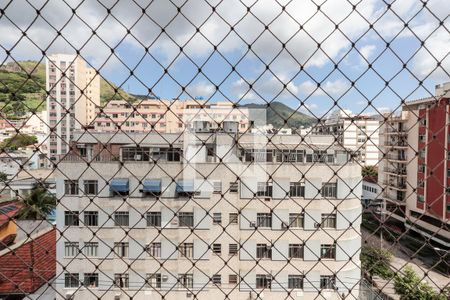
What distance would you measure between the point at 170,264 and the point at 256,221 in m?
1.53

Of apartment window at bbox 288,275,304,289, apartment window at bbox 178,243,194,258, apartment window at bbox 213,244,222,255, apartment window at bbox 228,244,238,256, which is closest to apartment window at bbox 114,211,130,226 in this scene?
apartment window at bbox 178,243,194,258

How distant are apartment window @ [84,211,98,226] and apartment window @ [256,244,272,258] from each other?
255cm

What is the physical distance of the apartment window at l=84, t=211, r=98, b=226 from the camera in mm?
5058

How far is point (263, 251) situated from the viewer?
5387mm

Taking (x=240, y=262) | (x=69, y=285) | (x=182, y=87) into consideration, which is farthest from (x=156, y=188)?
(x=182, y=87)

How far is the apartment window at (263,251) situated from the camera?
5352 mm

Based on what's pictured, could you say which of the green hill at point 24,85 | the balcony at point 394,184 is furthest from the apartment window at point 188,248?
the green hill at point 24,85

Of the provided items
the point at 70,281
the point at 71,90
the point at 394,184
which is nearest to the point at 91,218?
the point at 70,281

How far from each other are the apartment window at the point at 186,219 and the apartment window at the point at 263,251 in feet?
3.73

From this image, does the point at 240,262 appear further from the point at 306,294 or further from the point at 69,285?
the point at 69,285

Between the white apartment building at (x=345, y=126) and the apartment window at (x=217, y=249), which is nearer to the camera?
the white apartment building at (x=345, y=126)

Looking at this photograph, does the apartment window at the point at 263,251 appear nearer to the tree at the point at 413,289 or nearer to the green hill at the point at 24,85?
the tree at the point at 413,289

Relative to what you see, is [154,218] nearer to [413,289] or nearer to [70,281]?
[70,281]

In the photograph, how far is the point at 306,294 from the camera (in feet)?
18.1
